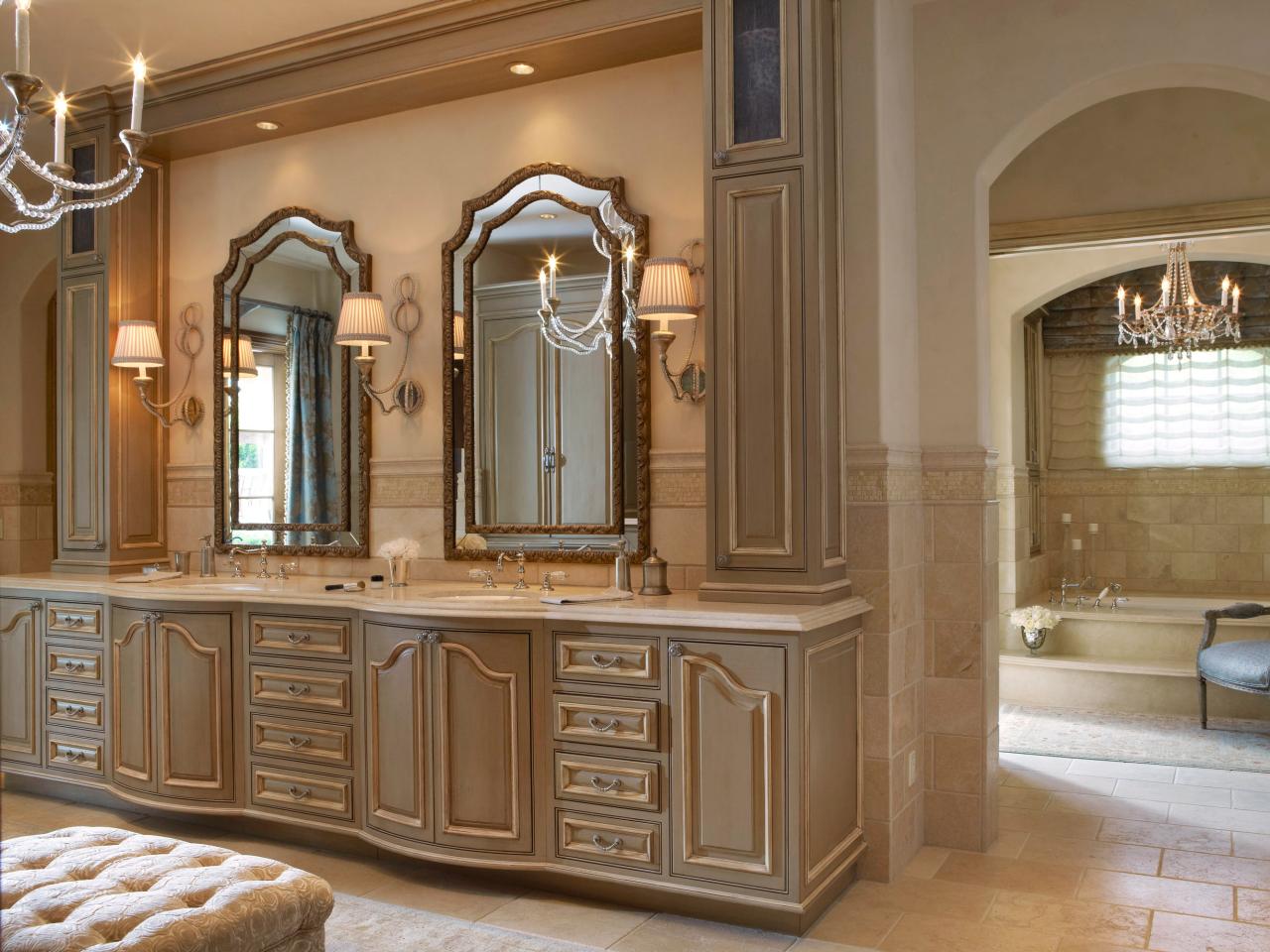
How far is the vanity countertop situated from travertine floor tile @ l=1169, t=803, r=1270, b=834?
1749mm

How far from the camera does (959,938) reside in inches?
118

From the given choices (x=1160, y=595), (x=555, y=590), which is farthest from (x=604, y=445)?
(x=1160, y=595)

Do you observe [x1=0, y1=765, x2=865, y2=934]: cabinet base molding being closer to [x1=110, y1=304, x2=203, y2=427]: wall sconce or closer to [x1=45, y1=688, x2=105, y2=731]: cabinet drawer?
[x1=45, y1=688, x2=105, y2=731]: cabinet drawer

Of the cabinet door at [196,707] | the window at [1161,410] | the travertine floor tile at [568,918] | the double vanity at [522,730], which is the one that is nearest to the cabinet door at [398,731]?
the double vanity at [522,730]

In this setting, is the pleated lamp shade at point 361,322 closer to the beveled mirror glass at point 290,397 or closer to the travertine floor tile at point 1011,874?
the beveled mirror glass at point 290,397

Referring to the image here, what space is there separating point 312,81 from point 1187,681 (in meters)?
5.35

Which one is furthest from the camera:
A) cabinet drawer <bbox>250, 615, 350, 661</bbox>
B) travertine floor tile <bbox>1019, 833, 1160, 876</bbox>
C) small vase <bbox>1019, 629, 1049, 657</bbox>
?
small vase <bbox>1019, 629, 1049, 657</bbox>

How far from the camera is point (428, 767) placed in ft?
11.2

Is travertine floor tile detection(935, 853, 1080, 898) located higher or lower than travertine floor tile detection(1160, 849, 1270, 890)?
higher

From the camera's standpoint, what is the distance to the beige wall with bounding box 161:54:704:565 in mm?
3863

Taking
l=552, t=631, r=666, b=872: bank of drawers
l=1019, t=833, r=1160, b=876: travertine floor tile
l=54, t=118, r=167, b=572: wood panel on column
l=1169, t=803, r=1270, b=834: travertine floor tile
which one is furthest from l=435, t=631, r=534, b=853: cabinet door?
l=1169, t=803, r=1270, b=834: travertine floor tile

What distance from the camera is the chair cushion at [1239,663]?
17.0 ft

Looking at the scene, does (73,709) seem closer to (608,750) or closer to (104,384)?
Answer: (104,384)

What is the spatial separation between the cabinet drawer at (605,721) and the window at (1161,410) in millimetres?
5940
